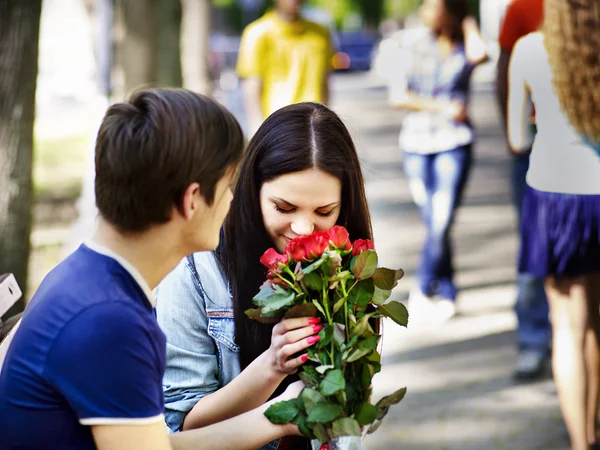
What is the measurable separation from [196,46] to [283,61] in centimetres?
902

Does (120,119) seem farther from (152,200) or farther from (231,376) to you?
(231,376)

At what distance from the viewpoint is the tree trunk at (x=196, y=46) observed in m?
15.4

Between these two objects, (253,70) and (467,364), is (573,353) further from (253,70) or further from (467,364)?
(253,70)

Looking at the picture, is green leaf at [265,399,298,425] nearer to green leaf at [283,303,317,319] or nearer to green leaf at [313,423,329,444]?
green leaf at [313,423,329,444]

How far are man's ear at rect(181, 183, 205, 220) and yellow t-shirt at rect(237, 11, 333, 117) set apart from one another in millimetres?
5279

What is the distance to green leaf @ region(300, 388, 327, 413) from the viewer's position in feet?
6.91

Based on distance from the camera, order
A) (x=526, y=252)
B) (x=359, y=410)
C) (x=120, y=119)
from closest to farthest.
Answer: (x=120, y=119), (x=359, y=410), (x=526, y=252)

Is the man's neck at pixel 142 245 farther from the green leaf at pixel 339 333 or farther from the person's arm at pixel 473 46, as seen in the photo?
the person's arm at pixel 473 46

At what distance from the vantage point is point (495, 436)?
15.5 ft

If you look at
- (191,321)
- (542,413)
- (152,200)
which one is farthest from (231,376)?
(542,413)

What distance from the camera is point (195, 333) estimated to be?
101 inches

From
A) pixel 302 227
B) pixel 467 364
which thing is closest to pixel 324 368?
pixel 302 227

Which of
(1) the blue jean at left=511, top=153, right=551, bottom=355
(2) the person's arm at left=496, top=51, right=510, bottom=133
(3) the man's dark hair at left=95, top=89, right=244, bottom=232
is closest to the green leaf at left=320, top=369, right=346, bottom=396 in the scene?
(3) the man's dark hair at left=95, top=89, right=244, bottom=232

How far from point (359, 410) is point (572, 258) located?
2.24m
